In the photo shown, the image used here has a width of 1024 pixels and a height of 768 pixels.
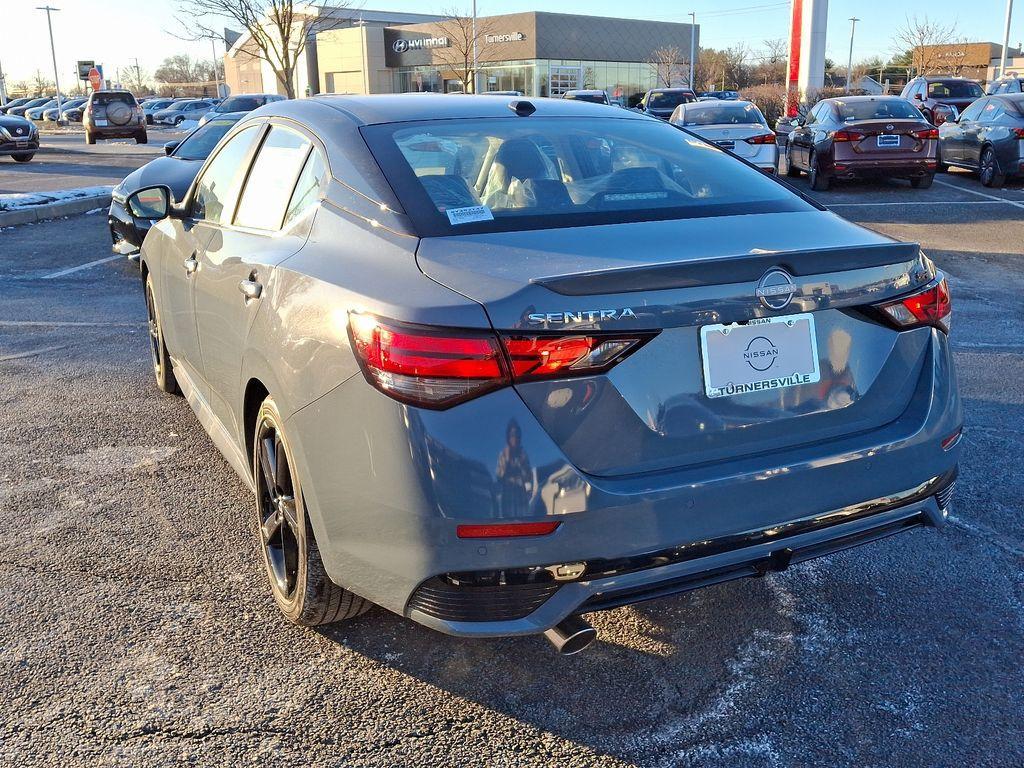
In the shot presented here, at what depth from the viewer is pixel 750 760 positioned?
243 cm

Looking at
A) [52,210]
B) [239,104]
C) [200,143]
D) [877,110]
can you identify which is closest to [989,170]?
[877,110]

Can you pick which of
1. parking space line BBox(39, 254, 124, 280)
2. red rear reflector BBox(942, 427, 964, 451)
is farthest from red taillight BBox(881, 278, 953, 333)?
parking space line BBox(39, 254, 124, 280)

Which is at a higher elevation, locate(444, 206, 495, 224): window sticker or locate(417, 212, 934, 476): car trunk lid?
locate(444, 206, 495, 224): window sticker

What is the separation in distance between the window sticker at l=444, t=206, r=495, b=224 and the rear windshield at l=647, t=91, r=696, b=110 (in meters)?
26.1

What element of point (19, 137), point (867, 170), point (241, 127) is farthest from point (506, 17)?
point (241, 127)

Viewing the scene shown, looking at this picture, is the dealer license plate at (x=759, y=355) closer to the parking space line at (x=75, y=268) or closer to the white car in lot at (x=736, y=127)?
the parking space line at (x=75, y=268)

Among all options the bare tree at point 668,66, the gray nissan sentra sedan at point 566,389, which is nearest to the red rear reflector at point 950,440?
the gray nissan sentra sedan at point 566,389

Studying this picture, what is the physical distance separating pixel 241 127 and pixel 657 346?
8.17ft

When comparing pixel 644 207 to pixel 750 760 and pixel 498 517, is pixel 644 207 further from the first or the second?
pixel 750 760

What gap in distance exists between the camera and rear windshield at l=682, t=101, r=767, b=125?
16.2m

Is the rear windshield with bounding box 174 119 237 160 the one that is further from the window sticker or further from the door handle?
the window sticker

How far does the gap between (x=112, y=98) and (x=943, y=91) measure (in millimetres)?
26883

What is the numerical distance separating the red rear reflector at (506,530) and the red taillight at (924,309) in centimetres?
111

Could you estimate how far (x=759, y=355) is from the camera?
240 centimetres
